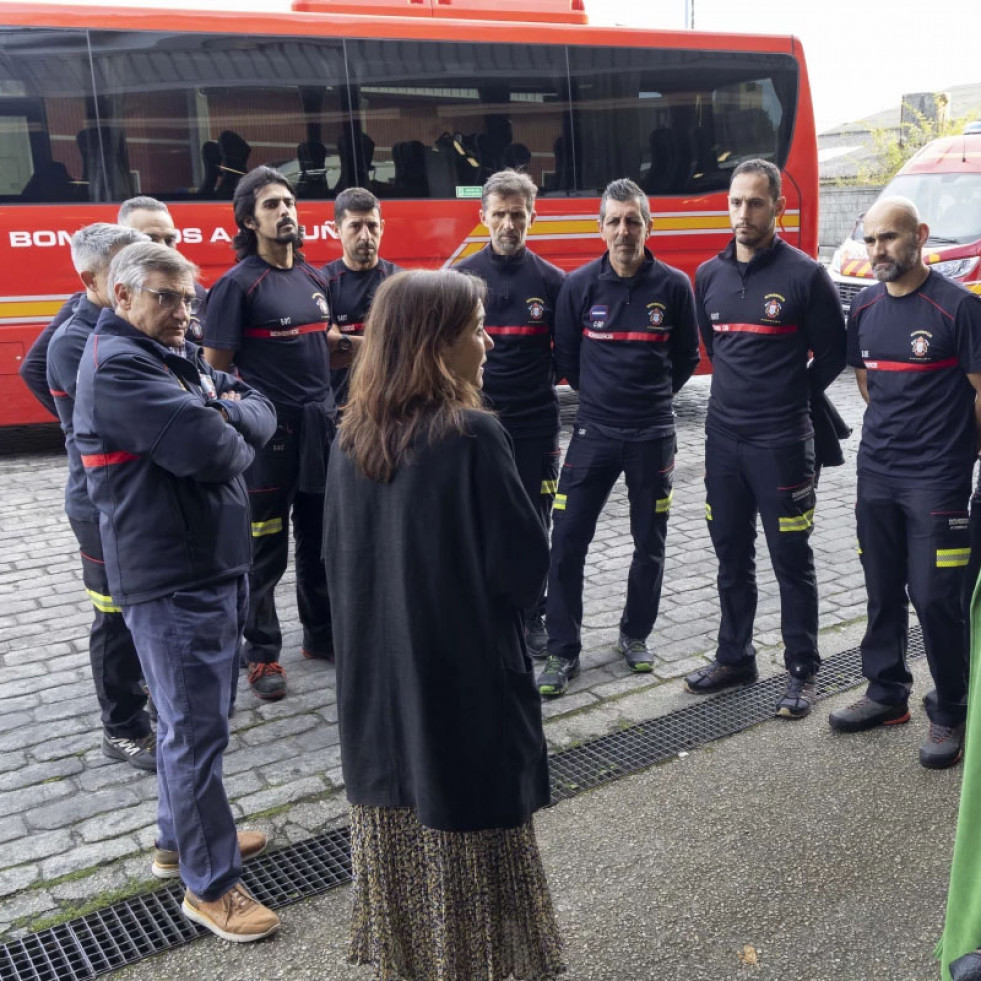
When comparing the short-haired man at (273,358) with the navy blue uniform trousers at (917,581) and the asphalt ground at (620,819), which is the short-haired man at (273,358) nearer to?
the asphalt ground at (620,819)

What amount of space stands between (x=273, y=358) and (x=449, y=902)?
2798mm

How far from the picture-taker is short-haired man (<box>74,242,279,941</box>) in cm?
296

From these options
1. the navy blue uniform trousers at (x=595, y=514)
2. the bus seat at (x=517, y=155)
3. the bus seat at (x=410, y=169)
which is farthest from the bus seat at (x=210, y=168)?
the navy blue uniform trousers at (x=595, y=514)

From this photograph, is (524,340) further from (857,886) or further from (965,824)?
(965,824)

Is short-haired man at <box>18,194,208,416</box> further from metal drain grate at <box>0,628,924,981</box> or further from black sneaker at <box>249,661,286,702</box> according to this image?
metal drain grate at <box>0,628,924,981</box>

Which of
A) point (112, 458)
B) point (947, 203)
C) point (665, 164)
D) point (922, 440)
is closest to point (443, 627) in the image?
point (112, 458)

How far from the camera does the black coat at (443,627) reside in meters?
2.42

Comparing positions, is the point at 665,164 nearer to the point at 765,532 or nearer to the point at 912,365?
the point at 765,532

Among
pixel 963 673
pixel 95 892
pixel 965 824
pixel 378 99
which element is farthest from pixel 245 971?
pixel 378 99

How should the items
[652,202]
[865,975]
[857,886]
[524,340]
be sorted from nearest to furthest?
[865,975] < [857,886] < [524,340] < [652,202]

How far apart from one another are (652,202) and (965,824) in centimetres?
971

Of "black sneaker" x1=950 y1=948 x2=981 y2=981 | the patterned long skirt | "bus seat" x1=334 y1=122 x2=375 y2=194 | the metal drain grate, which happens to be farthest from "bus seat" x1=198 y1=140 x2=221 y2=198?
"black sneaker" x1=950 y1=948 x2=981 y2=981

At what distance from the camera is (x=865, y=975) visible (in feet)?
9.76

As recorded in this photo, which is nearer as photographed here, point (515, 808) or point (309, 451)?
point (515, 808)
